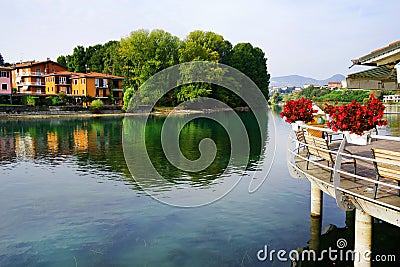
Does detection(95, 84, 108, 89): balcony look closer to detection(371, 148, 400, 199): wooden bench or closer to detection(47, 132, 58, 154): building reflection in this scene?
detection(47, 132, 58, 154): building reflection

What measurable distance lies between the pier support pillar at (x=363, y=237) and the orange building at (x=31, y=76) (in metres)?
84.9

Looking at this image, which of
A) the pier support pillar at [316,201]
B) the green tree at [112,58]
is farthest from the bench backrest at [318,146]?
the green tree at [112,58]

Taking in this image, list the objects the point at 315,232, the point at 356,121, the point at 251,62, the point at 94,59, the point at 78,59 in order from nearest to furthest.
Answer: the point at 356,121
the point at 315,232
the point at 251,62
the point at 94,59
the point at 78,59

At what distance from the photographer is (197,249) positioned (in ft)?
32.0

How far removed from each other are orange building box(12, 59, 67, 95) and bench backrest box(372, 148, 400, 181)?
85459 millimetres

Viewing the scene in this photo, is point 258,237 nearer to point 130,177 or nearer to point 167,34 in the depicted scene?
point 130,177

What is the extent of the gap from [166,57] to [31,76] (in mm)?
30811

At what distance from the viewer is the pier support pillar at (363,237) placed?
6.90 m

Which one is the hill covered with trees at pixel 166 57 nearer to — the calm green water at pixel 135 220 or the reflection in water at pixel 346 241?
the calm green water at pixel 135 220

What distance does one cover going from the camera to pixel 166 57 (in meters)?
78.4

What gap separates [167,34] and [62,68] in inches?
1222

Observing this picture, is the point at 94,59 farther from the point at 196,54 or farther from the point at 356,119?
the point at 356,119

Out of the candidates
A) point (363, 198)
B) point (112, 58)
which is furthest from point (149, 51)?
point (363, 198)

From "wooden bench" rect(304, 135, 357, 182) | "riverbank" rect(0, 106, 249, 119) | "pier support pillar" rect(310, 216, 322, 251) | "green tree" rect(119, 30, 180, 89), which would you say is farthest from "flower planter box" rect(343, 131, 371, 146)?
"green tree" rect(119, 30, 180, 89)
